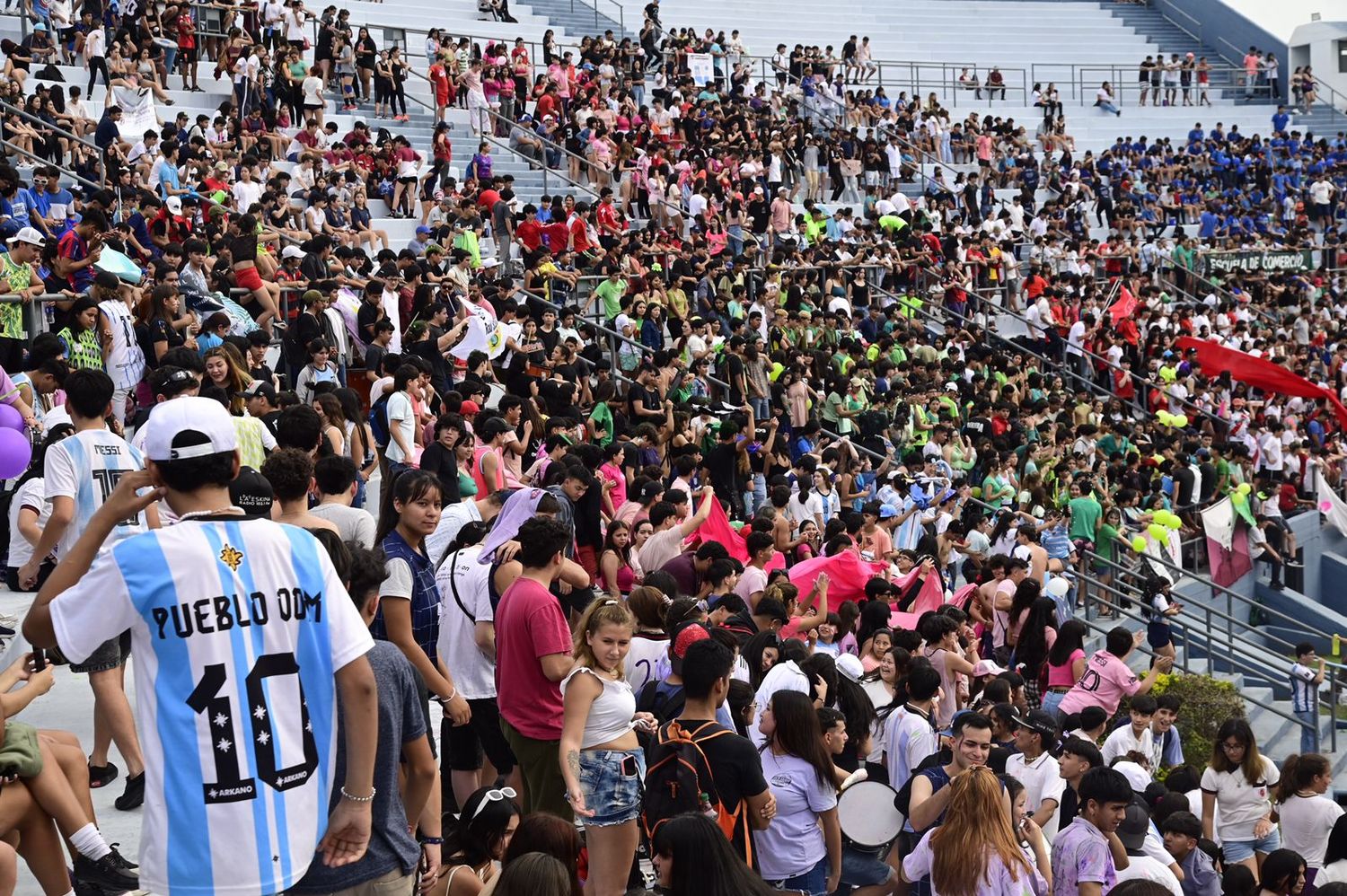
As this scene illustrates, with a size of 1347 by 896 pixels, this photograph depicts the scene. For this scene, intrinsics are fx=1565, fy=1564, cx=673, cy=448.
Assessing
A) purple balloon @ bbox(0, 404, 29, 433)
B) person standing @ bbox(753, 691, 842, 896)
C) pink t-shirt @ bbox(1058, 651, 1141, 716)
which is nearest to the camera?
person standing @ bbox(753, 691, 842, 896)

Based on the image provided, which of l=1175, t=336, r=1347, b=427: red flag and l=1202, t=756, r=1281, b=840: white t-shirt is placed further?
l=1175, t=336, r=1347, b=427: red flag

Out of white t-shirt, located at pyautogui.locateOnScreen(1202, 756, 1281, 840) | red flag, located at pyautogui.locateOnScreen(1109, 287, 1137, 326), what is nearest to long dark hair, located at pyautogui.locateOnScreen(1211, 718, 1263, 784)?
white t-shirt, located at pyautogui.locateOnScreen(1202, 756, 1281, 840)

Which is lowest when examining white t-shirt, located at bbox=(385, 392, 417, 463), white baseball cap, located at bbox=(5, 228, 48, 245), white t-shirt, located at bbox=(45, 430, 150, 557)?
white t-shirt, located at bbox=(385, 392, 417, 463)

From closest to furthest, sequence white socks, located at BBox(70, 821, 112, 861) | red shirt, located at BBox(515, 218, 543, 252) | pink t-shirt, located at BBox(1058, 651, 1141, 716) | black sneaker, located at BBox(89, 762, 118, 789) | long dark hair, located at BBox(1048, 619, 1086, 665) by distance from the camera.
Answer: white socks, located at BBox(70, 821, 112, 861) < black sneaker, located at BBox(89, 762, 118, 789) < pink t-shirt, located at BBox(1058, 651, 1141, 716) < long dark hair, located at BBox(1048, 619, 1086, 665) < red shirt, located at BBox(515, 218, 543, 252)

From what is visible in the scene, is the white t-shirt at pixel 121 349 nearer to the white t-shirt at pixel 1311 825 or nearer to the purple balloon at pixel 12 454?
the purple balloon at pixel 12 454

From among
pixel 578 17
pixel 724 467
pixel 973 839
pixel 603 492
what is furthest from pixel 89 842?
pixel 578 17

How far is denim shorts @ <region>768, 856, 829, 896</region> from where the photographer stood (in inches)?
241

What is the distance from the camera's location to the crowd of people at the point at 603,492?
11.7ft

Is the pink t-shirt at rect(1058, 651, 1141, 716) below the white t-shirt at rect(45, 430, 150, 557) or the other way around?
below

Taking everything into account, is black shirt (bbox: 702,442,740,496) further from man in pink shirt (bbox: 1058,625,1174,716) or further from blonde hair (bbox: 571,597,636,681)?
blonde hair (bbox: 571,597,636,681)

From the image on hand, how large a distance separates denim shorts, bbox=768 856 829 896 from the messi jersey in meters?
Answer: 3.08

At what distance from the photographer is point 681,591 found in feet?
29.8

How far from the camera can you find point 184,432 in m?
3.44

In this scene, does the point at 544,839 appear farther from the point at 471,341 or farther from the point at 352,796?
the point at 471,341
